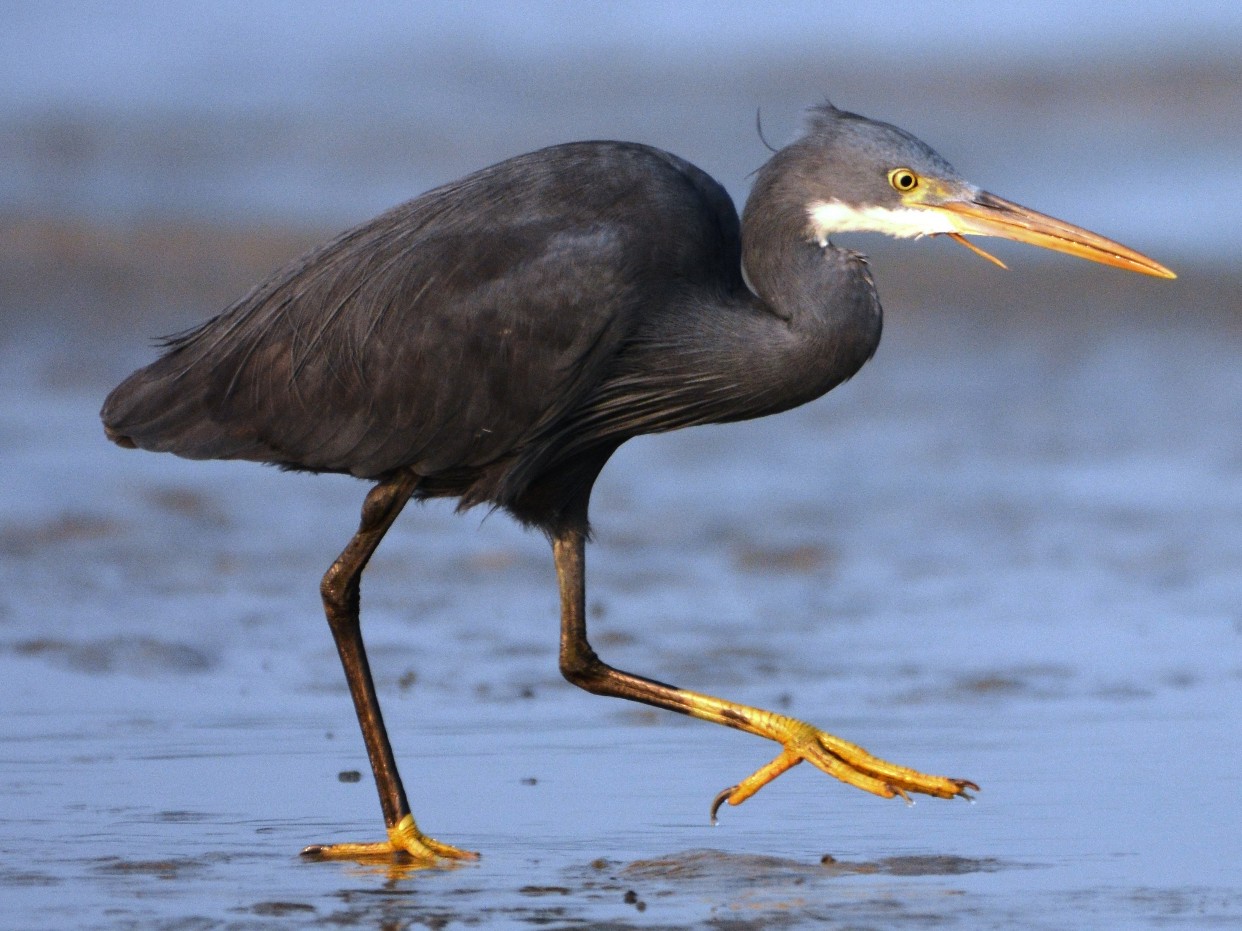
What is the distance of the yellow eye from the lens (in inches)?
232

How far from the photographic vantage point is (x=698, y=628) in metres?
8.12

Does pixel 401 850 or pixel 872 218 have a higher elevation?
pixel 872 218

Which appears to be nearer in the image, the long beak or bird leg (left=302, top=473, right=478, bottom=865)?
bird leg (left=302, top=473, right=478, bottom=865)

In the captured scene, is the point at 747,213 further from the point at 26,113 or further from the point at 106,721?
the point at 26,113

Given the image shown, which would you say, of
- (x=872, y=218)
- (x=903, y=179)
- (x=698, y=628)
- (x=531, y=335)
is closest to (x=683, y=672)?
(x=698, y=628)

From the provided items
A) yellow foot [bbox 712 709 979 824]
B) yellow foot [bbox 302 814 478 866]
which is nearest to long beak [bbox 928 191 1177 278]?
yellow foot [bbox 712 709 979 824]

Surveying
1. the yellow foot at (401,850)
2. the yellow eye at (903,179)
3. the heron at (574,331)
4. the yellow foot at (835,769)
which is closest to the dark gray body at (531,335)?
the heron at (574,331)

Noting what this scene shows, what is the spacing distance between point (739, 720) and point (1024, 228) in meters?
1.56

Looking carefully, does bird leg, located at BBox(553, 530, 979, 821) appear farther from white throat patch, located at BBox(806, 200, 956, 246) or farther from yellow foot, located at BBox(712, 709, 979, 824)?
white throat patch, located at BBox(806, 200, 956, 246)

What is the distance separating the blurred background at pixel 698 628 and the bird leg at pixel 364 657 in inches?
7.5

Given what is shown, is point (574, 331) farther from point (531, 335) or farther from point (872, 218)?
point (872, 218)

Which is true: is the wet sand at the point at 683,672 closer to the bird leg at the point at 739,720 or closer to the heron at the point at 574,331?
the bird leg at the point at 739,720

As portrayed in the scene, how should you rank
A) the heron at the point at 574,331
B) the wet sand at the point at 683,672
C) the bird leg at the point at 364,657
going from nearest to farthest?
the wet sand at the point at 683,672 < the bird leg at the point at 364,657 < the heron at the point at 574,331

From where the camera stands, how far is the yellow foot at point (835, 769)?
223 inches
